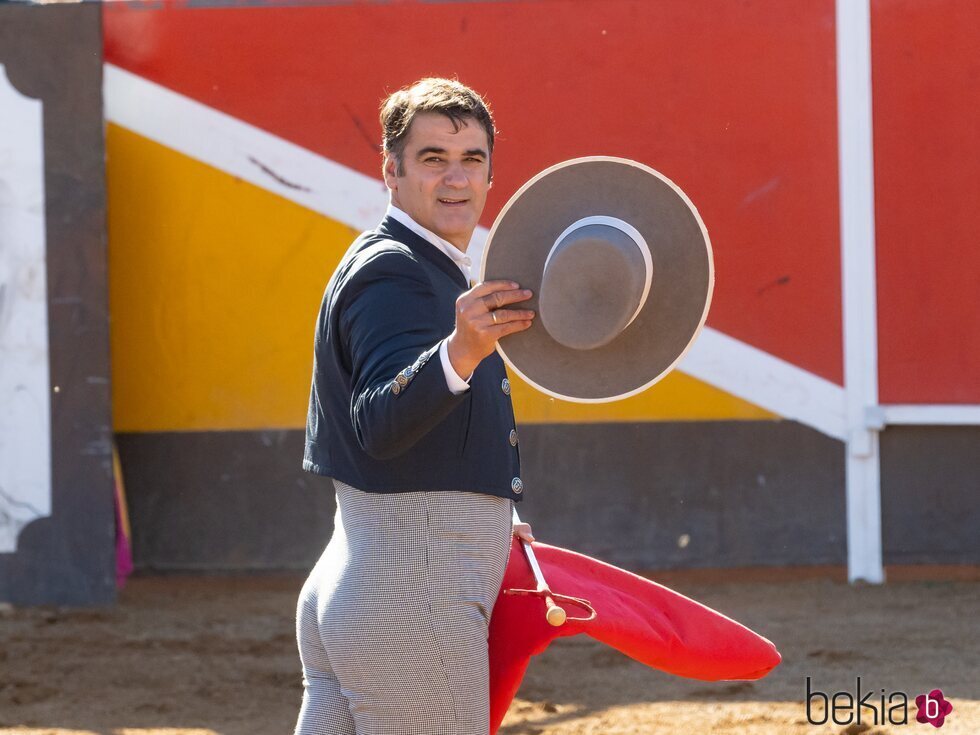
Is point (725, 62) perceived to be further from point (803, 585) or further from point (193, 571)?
point (193, 571)

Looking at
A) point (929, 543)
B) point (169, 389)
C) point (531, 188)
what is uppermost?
point (169, 389)

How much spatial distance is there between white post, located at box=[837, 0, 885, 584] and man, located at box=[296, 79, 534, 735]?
4078mm

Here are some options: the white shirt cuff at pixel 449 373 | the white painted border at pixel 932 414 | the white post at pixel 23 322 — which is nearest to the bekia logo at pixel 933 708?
the white painted border at pixel 932 414

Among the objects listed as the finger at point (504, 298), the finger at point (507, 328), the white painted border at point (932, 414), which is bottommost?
the finger at point (507, 328)

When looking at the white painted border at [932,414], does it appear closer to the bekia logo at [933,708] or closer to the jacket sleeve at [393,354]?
the bekia logo at [933,708]

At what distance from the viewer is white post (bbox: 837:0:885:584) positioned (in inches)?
228

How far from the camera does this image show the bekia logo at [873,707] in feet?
13.0

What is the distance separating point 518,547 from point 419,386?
590 mm

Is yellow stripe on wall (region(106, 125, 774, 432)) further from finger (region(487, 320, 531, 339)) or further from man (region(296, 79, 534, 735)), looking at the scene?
finger (region(487, 320, 531, 339))

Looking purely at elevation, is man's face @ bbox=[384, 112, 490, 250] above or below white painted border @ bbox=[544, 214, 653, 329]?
above

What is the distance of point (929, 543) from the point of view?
5879 mm

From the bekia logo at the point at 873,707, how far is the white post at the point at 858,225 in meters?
1.76

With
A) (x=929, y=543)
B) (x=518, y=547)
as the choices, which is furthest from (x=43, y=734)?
(x=929, y=543)

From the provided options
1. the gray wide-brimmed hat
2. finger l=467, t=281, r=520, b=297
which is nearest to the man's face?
the gray wide-brimmed hat
